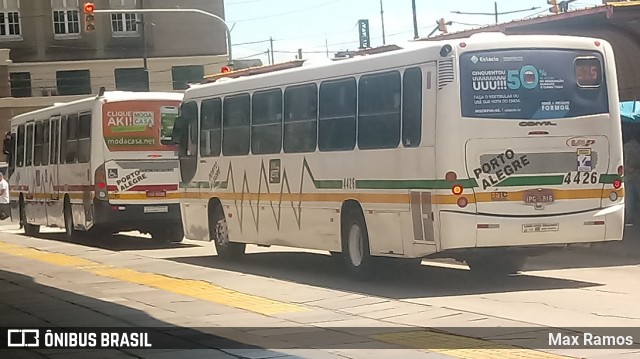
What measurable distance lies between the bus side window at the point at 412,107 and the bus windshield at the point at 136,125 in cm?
955

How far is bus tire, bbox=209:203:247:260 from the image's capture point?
1858 cm

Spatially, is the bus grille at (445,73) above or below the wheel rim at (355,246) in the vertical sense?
above

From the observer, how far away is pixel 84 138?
23.5 metres

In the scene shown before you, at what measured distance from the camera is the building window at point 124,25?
62.2 meters

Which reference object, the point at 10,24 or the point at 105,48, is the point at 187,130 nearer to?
the point at 105,48

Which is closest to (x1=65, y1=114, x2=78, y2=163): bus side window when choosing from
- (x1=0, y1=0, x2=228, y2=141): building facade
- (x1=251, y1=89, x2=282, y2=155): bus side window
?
(x1=251, y1=89, x2=282, y2=155): bus side window

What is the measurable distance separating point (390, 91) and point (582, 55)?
7.89 feet

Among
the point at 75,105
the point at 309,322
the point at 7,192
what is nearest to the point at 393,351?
the point at 309,322

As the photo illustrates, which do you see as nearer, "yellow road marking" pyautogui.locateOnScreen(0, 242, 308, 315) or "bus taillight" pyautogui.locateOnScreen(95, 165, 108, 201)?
"yellow road marking" pyautogui.locateOnScreen(0, 242, 308, 315)

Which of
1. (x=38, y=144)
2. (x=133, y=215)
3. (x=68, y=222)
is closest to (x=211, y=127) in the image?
(x=133, y=215)

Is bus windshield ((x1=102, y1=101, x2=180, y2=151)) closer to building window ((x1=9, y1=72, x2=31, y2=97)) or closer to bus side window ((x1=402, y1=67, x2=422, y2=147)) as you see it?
bus side window ((x1=402, y1=67, x2=422, y2=147))

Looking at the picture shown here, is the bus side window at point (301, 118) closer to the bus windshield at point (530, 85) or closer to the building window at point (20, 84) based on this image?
the bus windshield at point (530, 85)

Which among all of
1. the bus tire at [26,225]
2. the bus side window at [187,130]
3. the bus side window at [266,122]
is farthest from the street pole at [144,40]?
the bus side window at [266,122]

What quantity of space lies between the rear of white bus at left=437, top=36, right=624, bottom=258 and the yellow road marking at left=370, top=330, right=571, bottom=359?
3.20m
